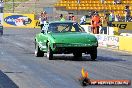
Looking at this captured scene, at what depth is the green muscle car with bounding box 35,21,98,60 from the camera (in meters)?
19.3

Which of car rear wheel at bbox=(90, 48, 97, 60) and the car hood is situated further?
car rear wheel at bbox=(90, 48, 97, 60)

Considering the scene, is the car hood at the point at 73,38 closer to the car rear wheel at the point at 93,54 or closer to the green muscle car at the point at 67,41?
the green muscle car at the point at 67,41

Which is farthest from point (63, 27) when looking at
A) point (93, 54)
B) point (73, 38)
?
point (93, 54)

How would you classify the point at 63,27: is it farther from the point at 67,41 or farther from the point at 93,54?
the point at 93,54

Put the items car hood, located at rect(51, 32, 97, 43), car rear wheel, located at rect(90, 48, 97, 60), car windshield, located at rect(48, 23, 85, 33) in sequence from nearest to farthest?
car hood, located at rect(51, 32, 97, 43)
car rear wheel, located at rect(90, 48, 97, 60)
car windshield, located at rect(48, 23, 85, 33)

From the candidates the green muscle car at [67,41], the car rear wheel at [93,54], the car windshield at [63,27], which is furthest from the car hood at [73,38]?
the car windshield at [63,27]

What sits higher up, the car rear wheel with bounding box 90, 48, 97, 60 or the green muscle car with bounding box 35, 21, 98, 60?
the green muscle car with bounding box 35, 21, 98, 60

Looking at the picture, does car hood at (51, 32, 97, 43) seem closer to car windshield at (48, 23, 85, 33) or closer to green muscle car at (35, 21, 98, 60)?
green muscle car at (35, 21, 98, 60)

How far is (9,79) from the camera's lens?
13000mm

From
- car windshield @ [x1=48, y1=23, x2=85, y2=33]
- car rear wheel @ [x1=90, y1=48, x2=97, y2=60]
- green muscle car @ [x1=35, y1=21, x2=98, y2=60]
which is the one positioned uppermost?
car windshield @ [x1=48, y1=23, x2=85, y2=33]

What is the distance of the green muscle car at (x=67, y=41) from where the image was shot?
63.4ft

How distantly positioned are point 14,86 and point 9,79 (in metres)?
1.53

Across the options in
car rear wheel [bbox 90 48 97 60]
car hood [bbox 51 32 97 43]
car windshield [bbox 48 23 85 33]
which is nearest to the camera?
car hood [bbox 51 32 97 43]

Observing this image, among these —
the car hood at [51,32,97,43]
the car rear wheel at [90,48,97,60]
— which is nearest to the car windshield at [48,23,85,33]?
the car hood at [51,32,97,43]
